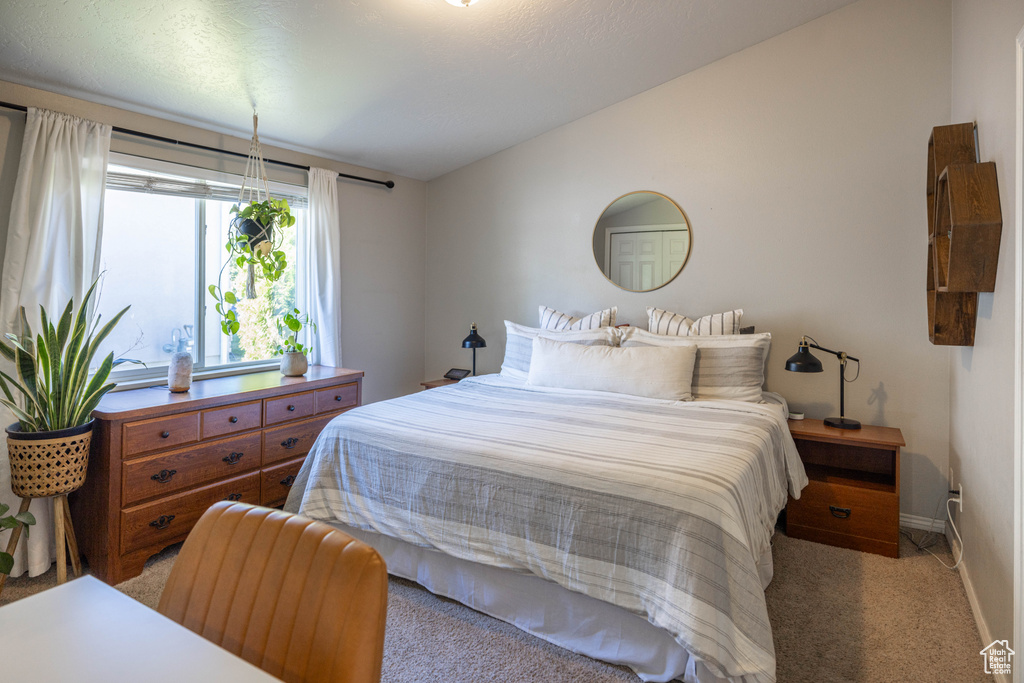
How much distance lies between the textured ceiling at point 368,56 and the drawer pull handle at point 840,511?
260cm

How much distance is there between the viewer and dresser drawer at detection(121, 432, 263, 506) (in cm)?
239

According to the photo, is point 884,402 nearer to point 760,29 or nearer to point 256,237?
point 760,29

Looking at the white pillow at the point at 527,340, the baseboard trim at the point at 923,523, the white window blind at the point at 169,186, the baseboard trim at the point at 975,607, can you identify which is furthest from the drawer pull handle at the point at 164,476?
the baseboard trim at the point at 923,523

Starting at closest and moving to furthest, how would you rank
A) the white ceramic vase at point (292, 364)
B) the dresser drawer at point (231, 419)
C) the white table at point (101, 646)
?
the white table at point (101, 646), the dresser drawer at point (231, 419), the white ceramic vase at point (292, 364)

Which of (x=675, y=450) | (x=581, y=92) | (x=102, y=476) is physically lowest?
(x=102, y=476)

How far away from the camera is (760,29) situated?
10.3ft

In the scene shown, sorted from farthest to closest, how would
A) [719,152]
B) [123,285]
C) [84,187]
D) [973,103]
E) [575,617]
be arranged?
[719,152] < [123,285] < [84,187] < [973,103] < [575,617]

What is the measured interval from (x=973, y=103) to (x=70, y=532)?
424 centimetres

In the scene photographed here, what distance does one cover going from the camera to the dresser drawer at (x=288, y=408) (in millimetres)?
2965

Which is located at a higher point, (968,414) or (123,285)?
(123,285)

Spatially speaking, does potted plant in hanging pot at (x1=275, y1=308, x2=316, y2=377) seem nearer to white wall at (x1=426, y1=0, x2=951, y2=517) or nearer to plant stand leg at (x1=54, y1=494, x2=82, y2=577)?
plant stand leg at (x1=54, y1=494, x2=82, y2=577)

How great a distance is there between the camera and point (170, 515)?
2531 millimetres

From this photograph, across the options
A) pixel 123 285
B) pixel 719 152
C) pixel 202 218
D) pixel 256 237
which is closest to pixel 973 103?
pixel 719 152

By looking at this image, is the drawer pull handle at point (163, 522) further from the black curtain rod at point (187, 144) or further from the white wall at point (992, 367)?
the white wall at point (992, 367)
